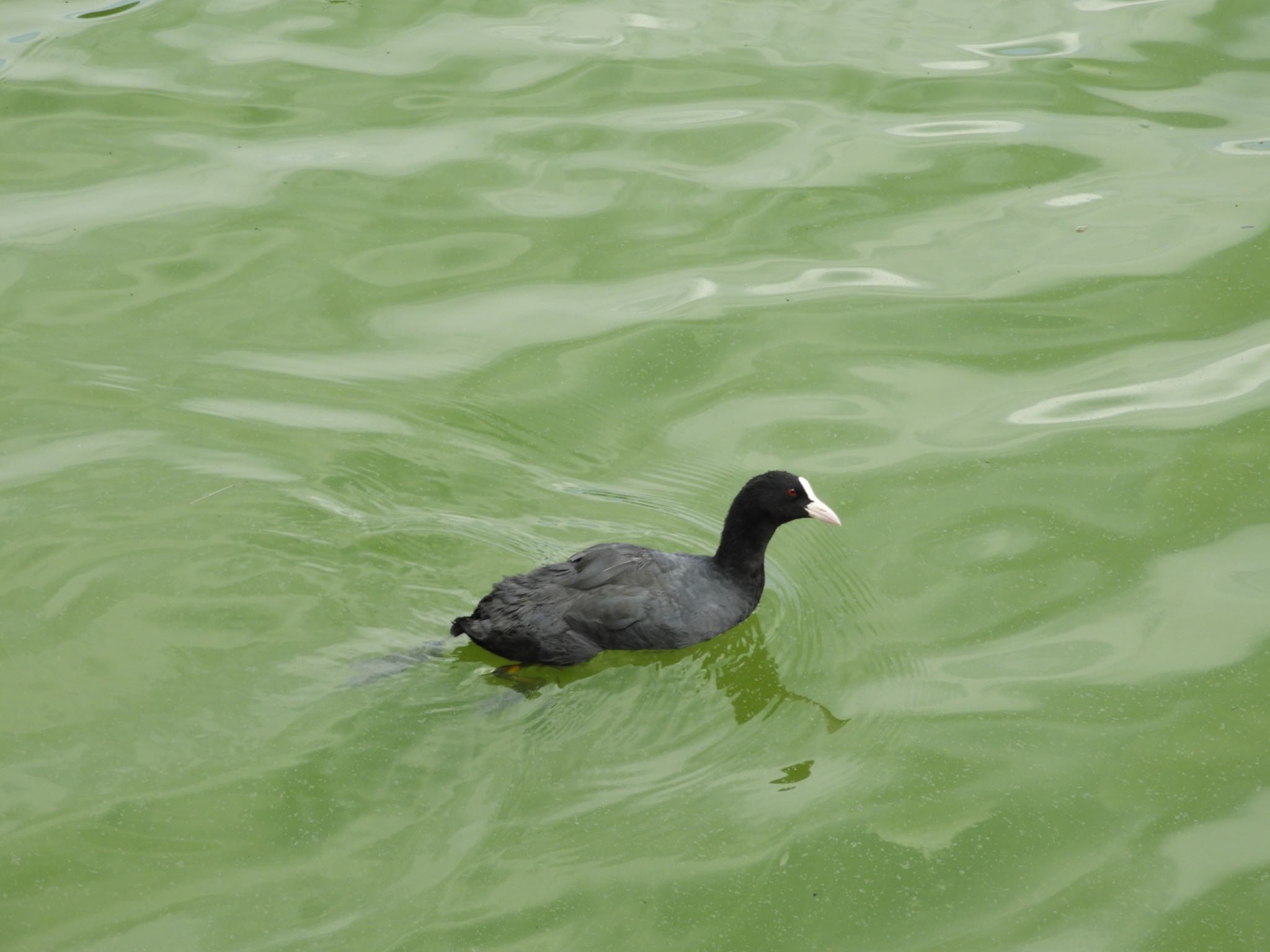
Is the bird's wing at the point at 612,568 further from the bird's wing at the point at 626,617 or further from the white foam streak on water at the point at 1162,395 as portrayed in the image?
the white foam streak on water at the point at 1162,395

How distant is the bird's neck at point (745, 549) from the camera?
5.14 metres

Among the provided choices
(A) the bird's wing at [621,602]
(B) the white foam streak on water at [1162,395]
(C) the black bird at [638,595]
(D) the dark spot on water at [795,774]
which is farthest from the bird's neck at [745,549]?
(B) the white foam streak on water at [1162,395]

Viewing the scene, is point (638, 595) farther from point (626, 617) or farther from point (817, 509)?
point (817, 509)

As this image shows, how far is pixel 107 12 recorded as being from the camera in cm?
916

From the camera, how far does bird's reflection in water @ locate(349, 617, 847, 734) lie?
4.83m

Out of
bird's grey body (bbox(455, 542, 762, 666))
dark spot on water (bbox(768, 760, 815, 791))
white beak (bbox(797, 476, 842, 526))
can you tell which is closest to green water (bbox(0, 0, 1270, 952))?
dark spot on water (bbox(768, 760, 815, 791))

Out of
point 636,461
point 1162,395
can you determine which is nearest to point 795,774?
point 636,461

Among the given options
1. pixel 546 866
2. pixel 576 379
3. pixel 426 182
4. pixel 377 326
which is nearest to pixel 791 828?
pixel 546 866

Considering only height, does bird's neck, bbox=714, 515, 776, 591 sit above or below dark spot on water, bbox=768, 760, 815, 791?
above

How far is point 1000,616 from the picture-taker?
16.9ft

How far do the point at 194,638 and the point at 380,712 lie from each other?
859mm

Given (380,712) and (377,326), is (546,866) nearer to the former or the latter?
Answer: (380,712)

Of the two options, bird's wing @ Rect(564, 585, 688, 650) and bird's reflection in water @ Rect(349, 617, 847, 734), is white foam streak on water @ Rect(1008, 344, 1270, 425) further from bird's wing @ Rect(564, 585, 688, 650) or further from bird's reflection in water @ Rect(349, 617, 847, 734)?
bird's wing @ Rect(564, 585, 688, 650)

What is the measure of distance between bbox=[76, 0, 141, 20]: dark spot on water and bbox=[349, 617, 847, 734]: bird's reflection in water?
627 cm
